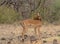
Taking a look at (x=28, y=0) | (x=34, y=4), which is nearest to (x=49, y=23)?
(x=34, y=4)

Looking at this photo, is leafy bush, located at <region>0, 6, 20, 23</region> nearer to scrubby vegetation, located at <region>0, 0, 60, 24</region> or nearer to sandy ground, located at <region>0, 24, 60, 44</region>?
scrubby vegetation, located at <region>0, 0, 60, 24</region>

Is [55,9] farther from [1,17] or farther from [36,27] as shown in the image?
[36,27]

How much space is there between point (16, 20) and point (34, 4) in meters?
1.85

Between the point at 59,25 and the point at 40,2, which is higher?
the point at 40,2

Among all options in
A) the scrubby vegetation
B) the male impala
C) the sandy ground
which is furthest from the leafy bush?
the male impala

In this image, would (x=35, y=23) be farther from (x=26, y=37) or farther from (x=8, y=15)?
(x=8, y=15)

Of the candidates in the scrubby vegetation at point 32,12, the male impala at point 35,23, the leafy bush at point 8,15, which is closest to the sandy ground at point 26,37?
the male impala at point 35,23

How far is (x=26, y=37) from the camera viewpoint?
42.7ft

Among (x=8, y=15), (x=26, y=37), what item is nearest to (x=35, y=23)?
(x=26, y=37)

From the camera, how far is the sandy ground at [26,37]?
39.4 feet

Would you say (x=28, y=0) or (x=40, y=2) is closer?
(x=28, y=0)

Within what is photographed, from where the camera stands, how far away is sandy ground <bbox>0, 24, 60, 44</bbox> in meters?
12.0

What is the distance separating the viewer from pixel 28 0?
1586 centimetres

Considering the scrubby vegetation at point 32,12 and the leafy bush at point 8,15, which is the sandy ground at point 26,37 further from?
the scrubby vegetation at point 32,12
